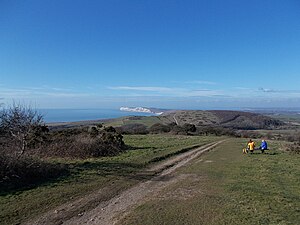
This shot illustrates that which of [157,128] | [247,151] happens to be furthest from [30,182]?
[157,128]

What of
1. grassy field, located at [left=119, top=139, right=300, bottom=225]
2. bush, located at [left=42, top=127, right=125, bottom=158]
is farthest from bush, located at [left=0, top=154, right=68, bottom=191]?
bush, located at [left=42, top=127, right=125, bottom=158]

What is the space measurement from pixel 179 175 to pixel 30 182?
7431mm

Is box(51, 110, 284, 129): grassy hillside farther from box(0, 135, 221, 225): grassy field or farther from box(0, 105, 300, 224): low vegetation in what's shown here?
box(0, 135, 221, 225): grassy field

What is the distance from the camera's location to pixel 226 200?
370 inches

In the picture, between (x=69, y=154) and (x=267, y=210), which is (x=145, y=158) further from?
(x=267, y=210)

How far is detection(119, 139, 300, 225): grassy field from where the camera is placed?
25.2ft

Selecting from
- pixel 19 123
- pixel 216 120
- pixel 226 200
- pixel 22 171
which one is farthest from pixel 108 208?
pixel 216 120

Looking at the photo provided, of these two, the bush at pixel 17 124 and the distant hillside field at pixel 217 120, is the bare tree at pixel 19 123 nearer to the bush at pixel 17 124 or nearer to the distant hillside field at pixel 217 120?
the bush at pixel 17 124

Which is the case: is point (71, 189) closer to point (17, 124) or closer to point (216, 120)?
point (17, 124)

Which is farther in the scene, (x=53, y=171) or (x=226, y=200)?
(x=53, y=171)

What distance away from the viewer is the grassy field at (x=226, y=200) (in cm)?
767

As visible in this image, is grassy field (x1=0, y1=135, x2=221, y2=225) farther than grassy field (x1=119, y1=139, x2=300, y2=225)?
Yes

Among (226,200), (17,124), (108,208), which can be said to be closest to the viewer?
(108,208)

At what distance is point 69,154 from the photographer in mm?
18984
